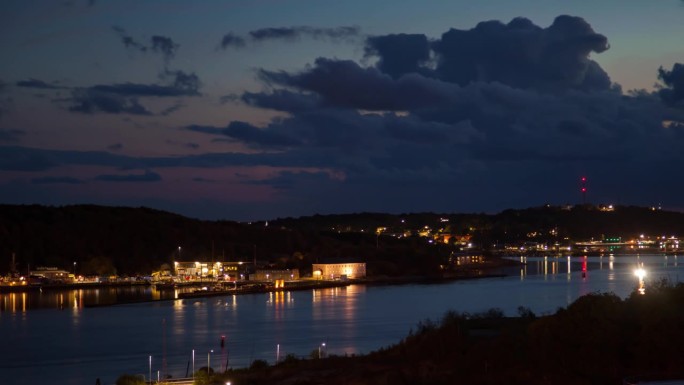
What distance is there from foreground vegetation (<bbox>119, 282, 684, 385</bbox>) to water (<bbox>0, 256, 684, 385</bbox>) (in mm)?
3045

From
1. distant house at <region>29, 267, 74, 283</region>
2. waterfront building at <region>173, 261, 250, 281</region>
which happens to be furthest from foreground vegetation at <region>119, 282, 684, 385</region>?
distant house at <region>29, 267, 74, 283</region>

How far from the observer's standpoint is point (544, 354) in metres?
12.1

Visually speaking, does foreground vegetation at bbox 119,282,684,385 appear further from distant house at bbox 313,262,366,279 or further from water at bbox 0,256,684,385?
distant house at bbox 313,262,366,279

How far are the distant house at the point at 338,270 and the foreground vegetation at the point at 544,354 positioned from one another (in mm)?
42050

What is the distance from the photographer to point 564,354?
473 inches

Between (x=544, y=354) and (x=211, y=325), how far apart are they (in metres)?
16.8

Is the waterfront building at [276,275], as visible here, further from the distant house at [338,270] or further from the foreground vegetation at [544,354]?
the foreground vegetation at [544,354]

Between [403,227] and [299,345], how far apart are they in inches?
3809

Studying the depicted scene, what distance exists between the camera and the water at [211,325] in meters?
18.8

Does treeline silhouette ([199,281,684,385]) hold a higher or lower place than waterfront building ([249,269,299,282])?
higher

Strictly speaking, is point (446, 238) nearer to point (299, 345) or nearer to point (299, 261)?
point (299, 261)

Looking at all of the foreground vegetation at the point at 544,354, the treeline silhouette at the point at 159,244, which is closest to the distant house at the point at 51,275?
the treeline silhouette at the point at 159,244

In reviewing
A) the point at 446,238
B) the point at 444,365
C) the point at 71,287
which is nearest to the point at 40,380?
the point at 444,365

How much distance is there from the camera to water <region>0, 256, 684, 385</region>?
18.8 meters
